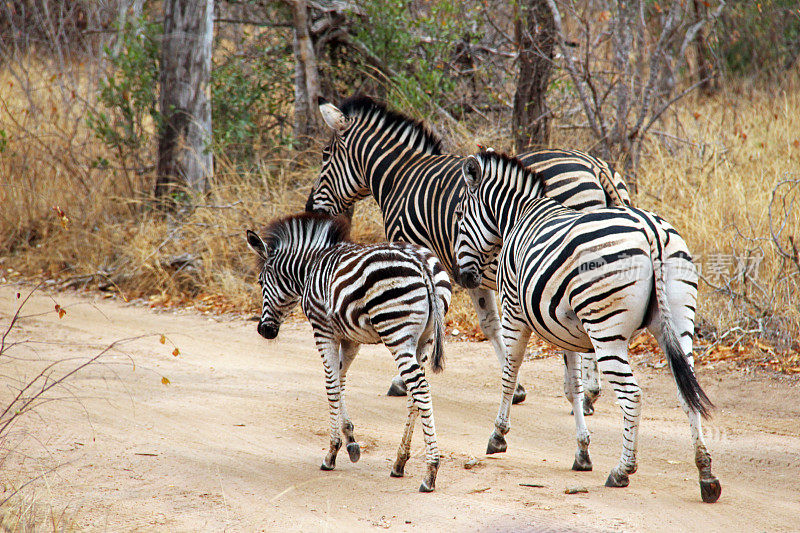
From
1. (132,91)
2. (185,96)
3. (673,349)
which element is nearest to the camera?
(673,349)

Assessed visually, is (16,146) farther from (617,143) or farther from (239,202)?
(617,143)

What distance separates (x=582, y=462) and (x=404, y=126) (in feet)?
12.4

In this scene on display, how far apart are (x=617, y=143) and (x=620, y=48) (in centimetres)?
137

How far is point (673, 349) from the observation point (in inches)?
158

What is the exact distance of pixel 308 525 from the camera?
12.8 feet

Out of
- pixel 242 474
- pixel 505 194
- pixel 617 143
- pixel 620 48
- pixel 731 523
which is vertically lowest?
pixel 242 474

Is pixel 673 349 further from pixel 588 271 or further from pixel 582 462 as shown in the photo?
pixel 582 462

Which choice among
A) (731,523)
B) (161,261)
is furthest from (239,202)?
(731,523)

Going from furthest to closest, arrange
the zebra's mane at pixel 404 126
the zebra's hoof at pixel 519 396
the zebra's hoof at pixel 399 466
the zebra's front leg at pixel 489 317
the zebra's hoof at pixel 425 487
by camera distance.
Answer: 1. the zebra's mane at pixel 404 126
2. the zebra's front leg at pixel 489 317
3. the zebra's hoof at pixel 519 396
4. the zebra's hoof at pixel 399 466
5. the zebra's hoof at pixel 425 487

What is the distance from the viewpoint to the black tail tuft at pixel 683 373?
4.00 metres

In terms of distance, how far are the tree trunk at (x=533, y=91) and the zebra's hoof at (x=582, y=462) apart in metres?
5.68

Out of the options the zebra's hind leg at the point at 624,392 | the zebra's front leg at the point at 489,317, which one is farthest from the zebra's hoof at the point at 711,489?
the zebra's front leg at the point at 489,317

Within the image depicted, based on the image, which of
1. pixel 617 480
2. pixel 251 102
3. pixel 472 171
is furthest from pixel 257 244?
pixel 251 102

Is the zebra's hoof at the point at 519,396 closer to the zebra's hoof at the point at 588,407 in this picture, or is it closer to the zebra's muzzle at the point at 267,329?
the zebra's hoof at the point at 588,407
